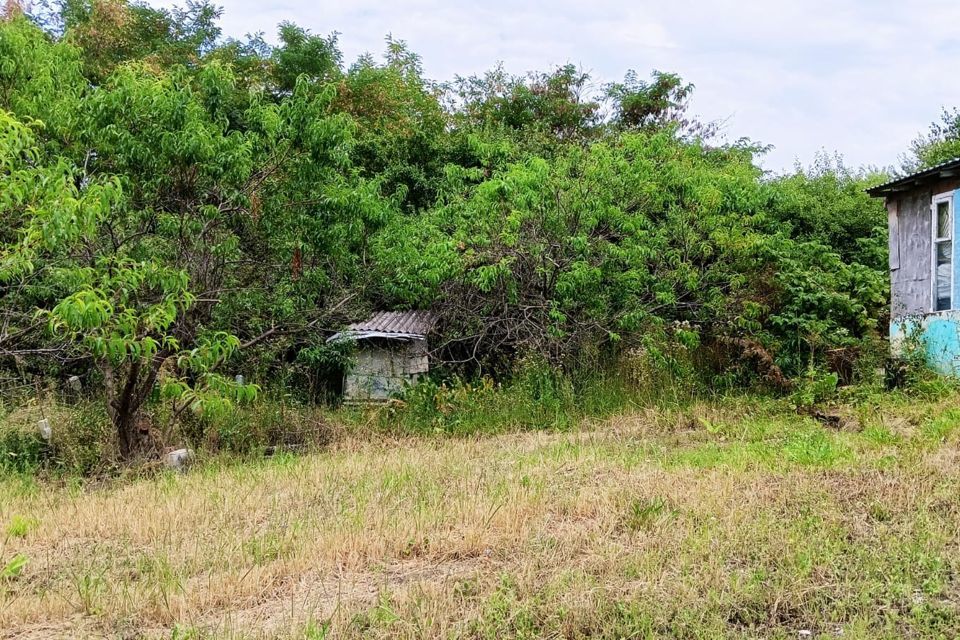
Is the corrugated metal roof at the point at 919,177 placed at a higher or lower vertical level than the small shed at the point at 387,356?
higher

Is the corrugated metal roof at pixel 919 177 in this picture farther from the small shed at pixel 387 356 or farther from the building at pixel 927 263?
the small shed at pixel 387 356

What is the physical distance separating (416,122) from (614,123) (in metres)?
5.81

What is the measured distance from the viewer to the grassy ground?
136 inches

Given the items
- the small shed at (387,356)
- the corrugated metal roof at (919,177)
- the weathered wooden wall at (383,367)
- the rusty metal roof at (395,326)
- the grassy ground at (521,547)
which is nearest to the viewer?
the grassy ground at (521,547)

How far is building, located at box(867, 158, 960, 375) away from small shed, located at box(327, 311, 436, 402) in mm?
7276

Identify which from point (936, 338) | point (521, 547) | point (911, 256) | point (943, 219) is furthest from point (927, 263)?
point (521, 547)

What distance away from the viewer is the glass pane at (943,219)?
1019 centimetres

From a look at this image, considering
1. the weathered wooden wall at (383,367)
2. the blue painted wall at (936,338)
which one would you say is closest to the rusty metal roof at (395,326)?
the weathered wooden wall at (383,367)

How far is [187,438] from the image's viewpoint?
8.93m

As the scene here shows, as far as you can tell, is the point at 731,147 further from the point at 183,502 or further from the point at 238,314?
the point at 183,502

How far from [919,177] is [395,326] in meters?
8.25

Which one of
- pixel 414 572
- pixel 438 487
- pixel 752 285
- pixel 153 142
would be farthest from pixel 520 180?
pixel 414 572

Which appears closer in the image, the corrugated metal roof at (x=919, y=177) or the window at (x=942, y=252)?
the corrugated metal roof at (x=919, y=177)

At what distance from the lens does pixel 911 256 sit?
10812 mm
